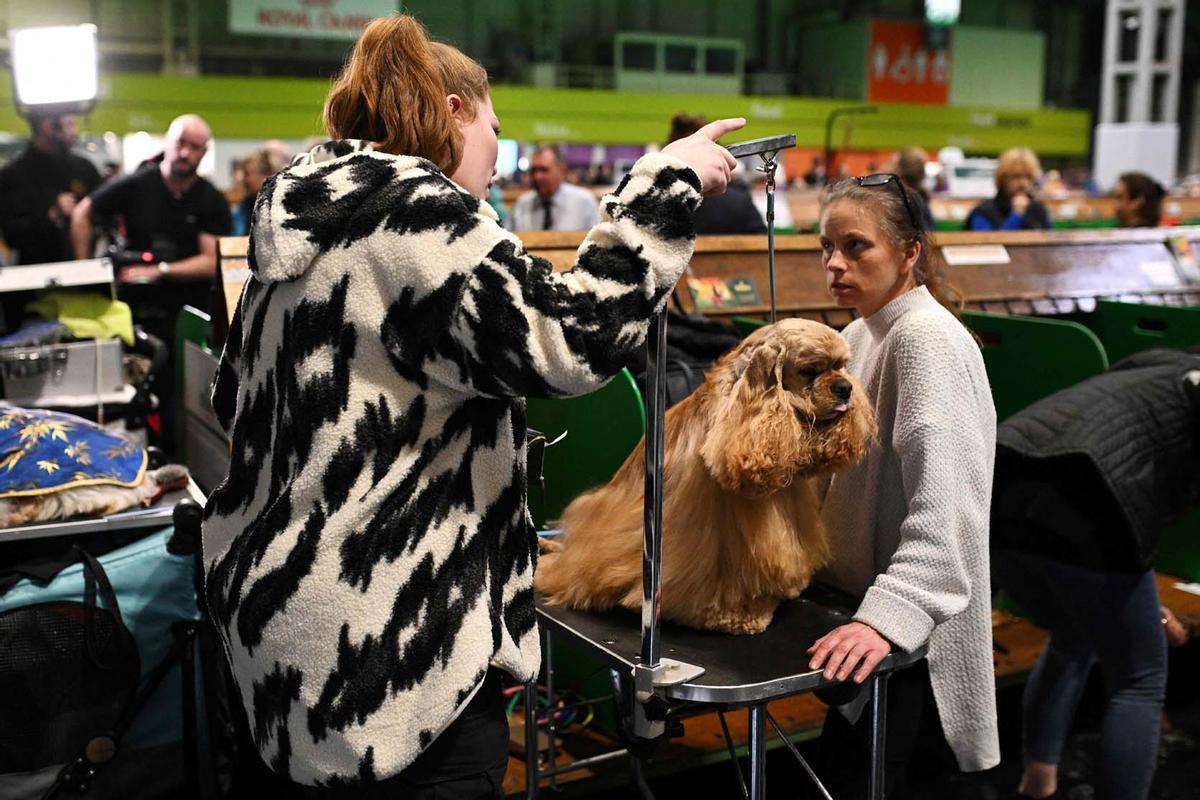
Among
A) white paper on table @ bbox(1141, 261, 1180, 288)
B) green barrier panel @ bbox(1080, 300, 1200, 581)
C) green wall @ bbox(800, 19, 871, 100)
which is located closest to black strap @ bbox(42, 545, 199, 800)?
green barrier panel @ bbox(1080, 300, 1200, 581)

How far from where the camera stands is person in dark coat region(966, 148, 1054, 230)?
6203mm

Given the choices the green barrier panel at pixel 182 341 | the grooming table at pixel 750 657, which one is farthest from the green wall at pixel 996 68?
the grooming table at pixel 750 657

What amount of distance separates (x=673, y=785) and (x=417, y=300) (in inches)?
87.2

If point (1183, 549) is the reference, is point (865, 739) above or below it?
above

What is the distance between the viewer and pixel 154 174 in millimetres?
4680

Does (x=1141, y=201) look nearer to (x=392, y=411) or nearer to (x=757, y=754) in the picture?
(x=757, y=754)

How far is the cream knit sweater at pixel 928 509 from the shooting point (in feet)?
5.20

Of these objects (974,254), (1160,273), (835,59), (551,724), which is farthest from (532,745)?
(835,59)

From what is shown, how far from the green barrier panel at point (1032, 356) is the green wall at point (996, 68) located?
18278mm

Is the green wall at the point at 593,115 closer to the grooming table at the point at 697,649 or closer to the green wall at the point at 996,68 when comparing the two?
the green wall at the point at 996,68

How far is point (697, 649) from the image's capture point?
161cm

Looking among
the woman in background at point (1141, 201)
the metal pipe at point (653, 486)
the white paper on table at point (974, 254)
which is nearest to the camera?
the metal pipe at point (653, 486)

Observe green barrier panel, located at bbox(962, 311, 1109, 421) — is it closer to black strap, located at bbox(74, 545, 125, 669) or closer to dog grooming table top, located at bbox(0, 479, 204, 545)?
dog grooming table top, located at bbox(0, 479, 204, 545)

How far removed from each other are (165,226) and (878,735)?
12.9 feet
